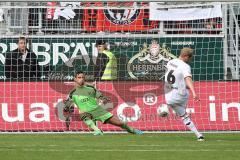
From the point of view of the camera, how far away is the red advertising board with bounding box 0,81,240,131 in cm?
2016

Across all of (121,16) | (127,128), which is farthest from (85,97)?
(121,16)

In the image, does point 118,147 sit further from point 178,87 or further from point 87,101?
point 87,101

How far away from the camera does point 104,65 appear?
21656 millimetres

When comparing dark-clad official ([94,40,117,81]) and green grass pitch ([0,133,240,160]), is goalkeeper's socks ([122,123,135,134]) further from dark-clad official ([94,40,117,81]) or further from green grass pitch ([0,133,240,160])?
dark-clad official ([94,40,117,81])

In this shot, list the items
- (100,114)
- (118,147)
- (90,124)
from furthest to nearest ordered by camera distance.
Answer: (100,114) < (90,124) < (118,147)

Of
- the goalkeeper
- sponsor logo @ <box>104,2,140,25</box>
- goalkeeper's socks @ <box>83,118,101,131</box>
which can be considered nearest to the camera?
goalkeeper's socks @ <box>83,118,101,131</box>

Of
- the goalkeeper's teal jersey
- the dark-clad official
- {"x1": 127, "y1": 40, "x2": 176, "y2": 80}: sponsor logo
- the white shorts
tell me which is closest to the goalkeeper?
the goalkeeper's teal jersey

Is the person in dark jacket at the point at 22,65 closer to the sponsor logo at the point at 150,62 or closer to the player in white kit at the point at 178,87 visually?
the sponsor logo at the point at 150,62

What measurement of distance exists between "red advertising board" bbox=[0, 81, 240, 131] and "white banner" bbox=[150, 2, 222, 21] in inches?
145

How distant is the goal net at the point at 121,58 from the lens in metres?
20.2

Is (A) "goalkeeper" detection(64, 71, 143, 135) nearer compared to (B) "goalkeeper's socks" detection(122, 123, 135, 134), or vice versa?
(B) "goalkeeper's socks" detection(122, 123, 135, 134)

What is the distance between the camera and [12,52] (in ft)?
70.7

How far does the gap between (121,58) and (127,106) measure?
250 centimetres

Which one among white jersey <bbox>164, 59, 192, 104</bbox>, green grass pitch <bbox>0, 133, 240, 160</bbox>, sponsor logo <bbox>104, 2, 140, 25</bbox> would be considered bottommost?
green grass pitch <bbox>0, 133, 240, 160</bbox>
